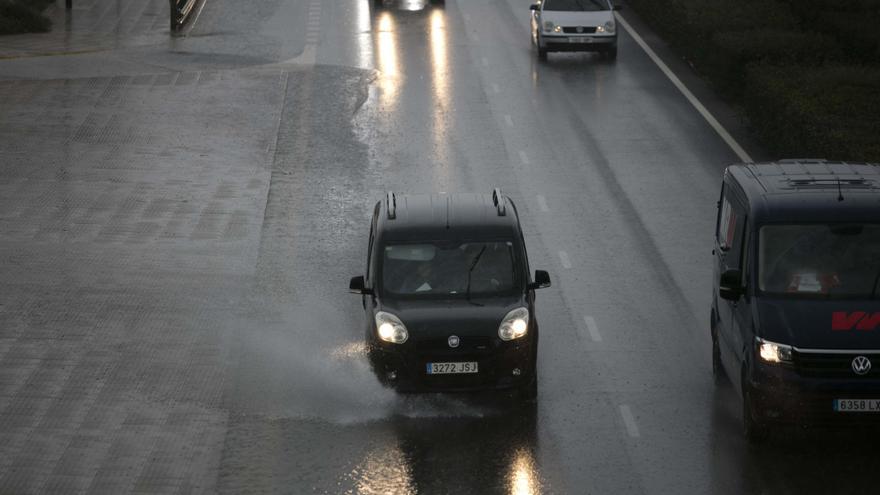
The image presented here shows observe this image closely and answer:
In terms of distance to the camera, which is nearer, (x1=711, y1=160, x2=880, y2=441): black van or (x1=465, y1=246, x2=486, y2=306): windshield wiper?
(x1=711, y1=160, x2=880, y2=441): black van

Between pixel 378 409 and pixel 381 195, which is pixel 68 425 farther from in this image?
pixel 381 195

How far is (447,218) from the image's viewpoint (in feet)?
56.6

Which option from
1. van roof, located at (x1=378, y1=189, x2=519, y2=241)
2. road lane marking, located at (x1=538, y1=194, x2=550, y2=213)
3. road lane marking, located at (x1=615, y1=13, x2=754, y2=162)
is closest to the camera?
van roof, located at (x1=378, y1=189, x2=519, y2=241)

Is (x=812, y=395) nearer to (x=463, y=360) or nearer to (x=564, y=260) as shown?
(x=463, y=360)

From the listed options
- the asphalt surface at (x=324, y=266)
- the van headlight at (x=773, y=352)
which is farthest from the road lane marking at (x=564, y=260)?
the van headlight at (x=773, y=352)

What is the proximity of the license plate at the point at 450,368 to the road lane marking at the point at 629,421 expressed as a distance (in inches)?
60.5

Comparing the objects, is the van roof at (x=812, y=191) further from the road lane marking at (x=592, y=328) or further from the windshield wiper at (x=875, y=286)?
the road lane marking at (x=592, y=328)

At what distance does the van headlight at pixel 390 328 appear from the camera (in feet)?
52.9

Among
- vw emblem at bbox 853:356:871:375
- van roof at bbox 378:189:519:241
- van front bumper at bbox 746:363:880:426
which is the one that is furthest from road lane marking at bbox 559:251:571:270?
vw emblem at bbox 853:356:871:375

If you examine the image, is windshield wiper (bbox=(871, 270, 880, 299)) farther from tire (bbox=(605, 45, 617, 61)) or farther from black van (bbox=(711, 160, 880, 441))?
tire (bbox=(605, 45, 617, 61))

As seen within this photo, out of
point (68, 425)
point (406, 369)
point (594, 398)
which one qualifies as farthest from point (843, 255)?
point (68, 425)

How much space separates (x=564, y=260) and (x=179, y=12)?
22872 millimetres

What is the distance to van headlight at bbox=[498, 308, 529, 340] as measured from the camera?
16.1m

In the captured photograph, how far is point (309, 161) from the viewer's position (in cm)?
2775
